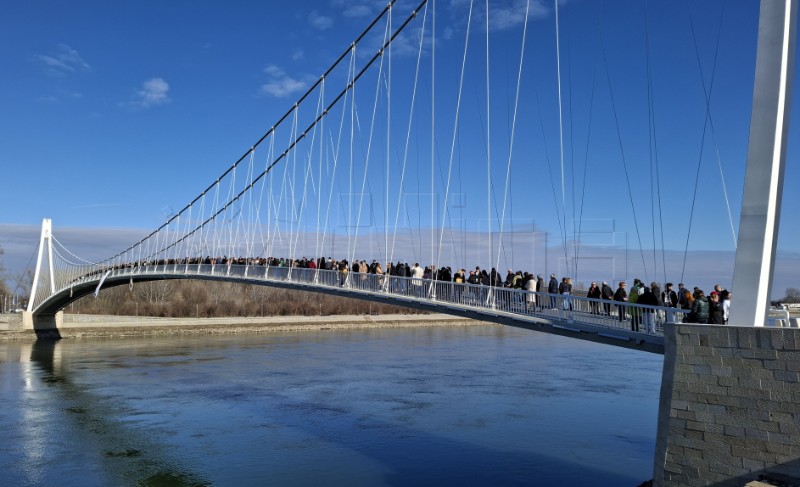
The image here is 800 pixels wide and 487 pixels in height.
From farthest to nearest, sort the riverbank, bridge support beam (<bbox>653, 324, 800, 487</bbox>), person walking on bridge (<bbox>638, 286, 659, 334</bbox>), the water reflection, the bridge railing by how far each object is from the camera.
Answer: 1. the riverbank
2. the water reflection
3. the bridge railing
4. person walking on bridge (<bbox>638, 286, 659, 334</bbox>)
5. bridge support beam (<bbox>653, 324, 800, 487</bbox>)

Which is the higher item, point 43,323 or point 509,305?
point 509,305

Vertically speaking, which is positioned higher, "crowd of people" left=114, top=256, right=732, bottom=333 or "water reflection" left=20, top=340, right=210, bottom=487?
"crowd of people" left=114, top=256, right=732, bottom=333

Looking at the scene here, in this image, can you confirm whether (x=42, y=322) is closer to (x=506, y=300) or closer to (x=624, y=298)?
(x=506, y=300)

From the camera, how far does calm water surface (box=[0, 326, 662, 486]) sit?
11.7 m

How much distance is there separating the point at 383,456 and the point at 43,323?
38681 mm

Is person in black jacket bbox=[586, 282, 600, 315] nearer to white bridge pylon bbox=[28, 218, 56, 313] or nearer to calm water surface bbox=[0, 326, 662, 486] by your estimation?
calm water surface bbox=[0, 326, 662, 486]

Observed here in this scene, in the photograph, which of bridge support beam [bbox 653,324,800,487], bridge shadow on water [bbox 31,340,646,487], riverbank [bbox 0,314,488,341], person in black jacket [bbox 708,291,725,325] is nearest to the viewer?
bridge support beam [bbox 653,324,800,487]

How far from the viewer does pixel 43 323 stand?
140 ft

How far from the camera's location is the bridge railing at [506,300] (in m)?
9.41

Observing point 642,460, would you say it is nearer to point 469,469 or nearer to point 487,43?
point 469,469

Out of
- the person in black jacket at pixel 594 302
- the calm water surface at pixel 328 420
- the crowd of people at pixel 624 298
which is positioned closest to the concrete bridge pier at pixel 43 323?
the calm water surface at pixel 328 420

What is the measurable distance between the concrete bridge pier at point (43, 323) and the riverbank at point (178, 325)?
35 cm

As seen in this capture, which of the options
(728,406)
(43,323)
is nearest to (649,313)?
(728,406)

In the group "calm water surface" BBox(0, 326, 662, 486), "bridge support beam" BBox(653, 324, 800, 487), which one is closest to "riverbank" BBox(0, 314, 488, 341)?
"calm water surface" BBox(0, 326, 662, 486)
